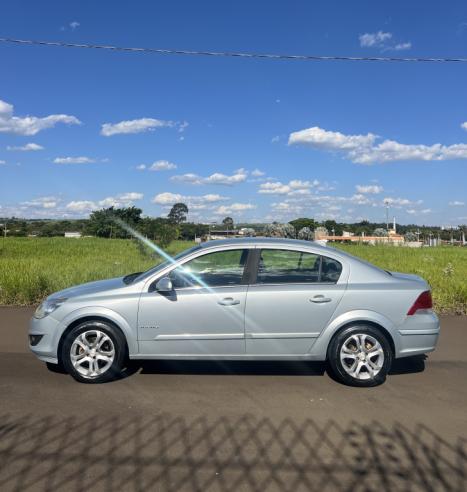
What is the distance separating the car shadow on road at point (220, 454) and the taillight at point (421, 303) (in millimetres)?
1333

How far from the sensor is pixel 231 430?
3.72m

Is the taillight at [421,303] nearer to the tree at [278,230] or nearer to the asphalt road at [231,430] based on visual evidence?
the asphalt road at [231,430]

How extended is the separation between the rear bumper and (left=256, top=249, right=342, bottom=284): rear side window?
878 mm

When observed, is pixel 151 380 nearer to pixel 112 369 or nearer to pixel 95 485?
pixel 112 369

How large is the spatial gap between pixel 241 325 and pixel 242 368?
0.83 meters

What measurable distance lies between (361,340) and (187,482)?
2.54m

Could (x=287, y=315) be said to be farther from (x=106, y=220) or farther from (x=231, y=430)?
(x=106, y=220)

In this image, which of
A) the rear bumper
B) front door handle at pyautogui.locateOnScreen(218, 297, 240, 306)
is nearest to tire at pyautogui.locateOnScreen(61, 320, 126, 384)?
front door handle at pyautogui.locateOnScreen(218, 297, 240, 306)

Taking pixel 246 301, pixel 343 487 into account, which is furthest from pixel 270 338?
pixel 343 487

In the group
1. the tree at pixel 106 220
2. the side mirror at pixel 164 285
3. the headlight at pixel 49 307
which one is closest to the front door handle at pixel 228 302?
the side mirror at pixel 164 285

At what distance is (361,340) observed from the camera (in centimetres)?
484

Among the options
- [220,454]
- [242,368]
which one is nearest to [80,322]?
[242,368]

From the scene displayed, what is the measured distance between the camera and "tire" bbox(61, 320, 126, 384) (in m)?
4.81

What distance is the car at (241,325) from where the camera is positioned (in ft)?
15.7
